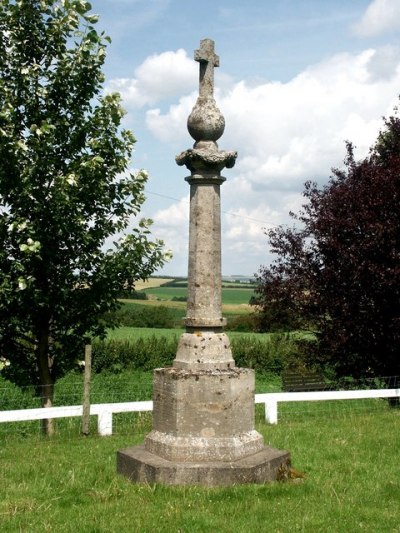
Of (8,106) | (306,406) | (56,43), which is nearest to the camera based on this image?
(8,106)

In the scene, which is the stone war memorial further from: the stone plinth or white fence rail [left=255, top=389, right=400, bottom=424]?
white fence rail [left=255, top=389, right=400, bottom=424]

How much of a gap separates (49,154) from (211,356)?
5.17 meters

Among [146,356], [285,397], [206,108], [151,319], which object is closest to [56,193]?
[206,108]

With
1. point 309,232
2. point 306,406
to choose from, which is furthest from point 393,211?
point 306,406

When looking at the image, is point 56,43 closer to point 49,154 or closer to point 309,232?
point 49,154

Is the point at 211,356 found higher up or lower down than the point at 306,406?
higher up

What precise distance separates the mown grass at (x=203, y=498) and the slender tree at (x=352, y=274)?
5164 millimetres

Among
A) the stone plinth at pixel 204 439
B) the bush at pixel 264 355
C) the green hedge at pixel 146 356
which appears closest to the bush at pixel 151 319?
the green hedge at pixel 146 356

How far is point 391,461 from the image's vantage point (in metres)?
7.52

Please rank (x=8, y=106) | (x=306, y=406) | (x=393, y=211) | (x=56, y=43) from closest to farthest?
(x=8, y=106) < (x=56, y=43) < (x=393, y=211) < (x=306, y=406)

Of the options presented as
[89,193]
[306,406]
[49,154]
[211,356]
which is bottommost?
[306,406]

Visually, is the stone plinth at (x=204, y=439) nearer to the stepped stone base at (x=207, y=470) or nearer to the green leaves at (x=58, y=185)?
the stepped stone base at (x=207, y=470)

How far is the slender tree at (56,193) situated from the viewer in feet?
31.4

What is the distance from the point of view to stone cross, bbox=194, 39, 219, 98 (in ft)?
23.3
